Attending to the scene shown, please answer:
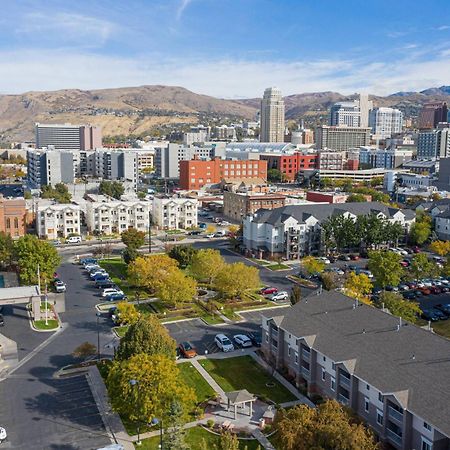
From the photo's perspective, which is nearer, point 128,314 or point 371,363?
point 371,363

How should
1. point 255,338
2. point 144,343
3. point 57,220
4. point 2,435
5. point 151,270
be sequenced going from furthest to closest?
point 57,220 → point 151,270 → point 255,338 → point 144,343 → point 2,435

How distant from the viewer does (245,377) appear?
1387 inches

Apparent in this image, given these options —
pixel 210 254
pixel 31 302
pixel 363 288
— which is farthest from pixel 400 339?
pixel 31 302

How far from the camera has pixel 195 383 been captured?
112ft

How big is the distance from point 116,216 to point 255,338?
48234 millimetres

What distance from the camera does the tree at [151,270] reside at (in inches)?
1970

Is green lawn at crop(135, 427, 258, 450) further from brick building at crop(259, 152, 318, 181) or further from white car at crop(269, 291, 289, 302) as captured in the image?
brick building at crop(259, 152, 318, 181)

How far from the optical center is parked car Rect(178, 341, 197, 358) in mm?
38094

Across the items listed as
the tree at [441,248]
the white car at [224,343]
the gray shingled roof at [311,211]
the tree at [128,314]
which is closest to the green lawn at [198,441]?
the white car at [224,343]

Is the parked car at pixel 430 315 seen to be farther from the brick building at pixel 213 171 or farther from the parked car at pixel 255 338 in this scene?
the brick building at pixel 213 171

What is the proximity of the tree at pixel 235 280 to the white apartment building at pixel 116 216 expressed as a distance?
37.4 m

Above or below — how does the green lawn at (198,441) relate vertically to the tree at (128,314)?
below

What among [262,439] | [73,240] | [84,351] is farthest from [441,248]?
[73,240]

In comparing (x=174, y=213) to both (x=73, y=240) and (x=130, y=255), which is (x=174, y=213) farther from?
(x=130, y=255)
